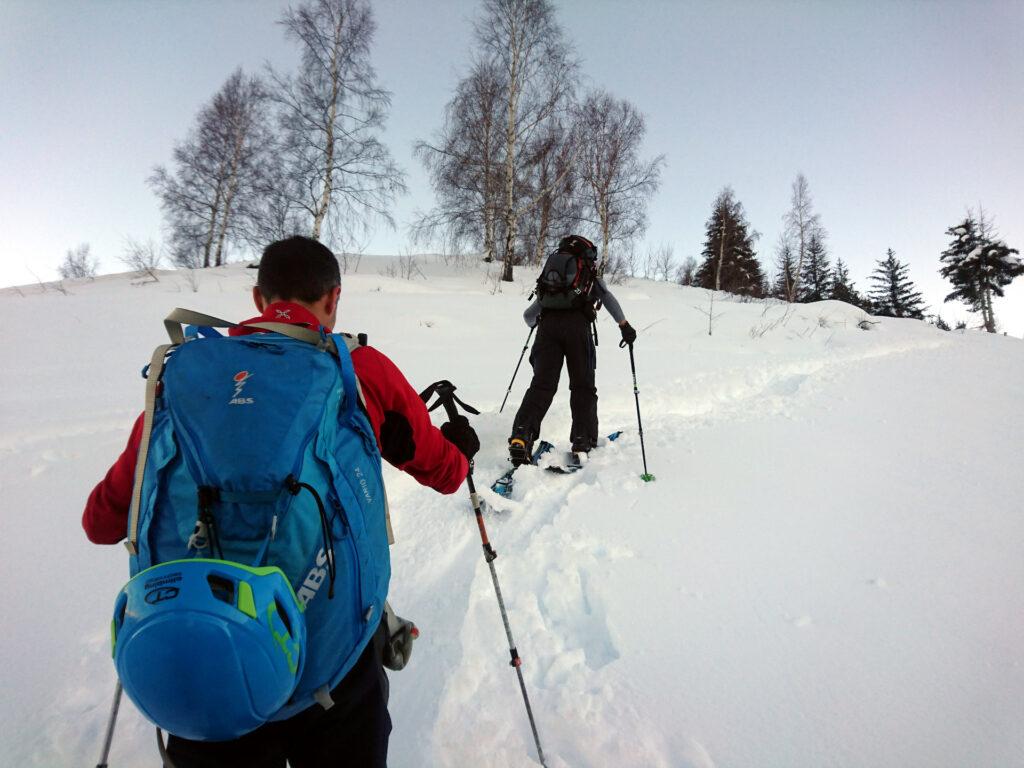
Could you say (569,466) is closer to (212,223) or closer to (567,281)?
(567,281)

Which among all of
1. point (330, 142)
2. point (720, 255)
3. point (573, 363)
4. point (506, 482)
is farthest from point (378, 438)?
point (720, 255)

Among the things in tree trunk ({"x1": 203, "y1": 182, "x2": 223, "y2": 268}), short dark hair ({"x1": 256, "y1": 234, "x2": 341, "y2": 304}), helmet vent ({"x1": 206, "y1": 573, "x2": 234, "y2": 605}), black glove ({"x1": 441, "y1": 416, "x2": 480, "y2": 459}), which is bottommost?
helmet vent ({"x1": 206, "y1": 573, "x2": 234, "y2": 605})

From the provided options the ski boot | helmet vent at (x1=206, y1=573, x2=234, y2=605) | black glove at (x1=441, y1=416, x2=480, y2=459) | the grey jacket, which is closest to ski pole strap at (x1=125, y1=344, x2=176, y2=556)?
helmet vent at (x1=206, y1=573, x2=234, y2=605)

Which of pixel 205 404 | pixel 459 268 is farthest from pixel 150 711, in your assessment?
pixel 459 268

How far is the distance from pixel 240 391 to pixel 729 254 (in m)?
31.1

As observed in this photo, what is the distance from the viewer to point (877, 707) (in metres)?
1.50

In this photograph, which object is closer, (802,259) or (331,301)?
(331,301)

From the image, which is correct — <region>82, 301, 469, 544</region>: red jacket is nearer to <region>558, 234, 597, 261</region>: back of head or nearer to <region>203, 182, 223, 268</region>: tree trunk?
<region>558, 234, 597, 261</region>: back of head

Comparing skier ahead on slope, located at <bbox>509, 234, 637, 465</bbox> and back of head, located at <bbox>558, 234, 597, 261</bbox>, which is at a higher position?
back of head, located at <bbox>558, 234, 597, 261</bbox>

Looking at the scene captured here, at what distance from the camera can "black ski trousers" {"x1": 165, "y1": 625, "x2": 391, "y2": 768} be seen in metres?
0.88

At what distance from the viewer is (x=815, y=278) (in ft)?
102

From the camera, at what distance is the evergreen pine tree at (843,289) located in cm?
3161

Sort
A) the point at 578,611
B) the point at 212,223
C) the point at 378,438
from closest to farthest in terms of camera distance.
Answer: the point at 378,438
the point at 578,611
the point at 212,223

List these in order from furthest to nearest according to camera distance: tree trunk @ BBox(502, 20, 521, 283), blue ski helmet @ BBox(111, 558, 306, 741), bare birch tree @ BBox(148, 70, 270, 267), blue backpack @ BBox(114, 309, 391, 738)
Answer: bare birch tree @ BBox(148, 70, 270, 267)
tree trunk @ BBox(502, 20, 521, 283)
blue backpack @ BBox(114, 309, 391, 738)
blue ski helmet @ BBox(111, 558, 306, 741)
